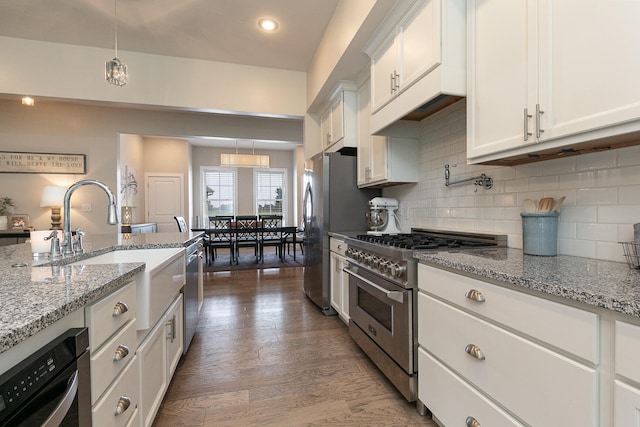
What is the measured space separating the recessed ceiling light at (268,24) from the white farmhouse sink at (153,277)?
7.34 feet

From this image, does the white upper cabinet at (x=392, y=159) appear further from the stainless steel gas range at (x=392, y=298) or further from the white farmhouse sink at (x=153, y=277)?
the white farmhouse sink at (x=153, y=277)

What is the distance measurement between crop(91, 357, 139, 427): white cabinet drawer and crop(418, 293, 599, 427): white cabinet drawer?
131 centimetres

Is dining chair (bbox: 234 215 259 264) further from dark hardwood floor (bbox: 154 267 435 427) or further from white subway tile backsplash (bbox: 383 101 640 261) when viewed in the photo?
white subway tile backsplash (bbox: 383 101 640 261)

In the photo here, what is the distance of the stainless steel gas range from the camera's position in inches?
61.5

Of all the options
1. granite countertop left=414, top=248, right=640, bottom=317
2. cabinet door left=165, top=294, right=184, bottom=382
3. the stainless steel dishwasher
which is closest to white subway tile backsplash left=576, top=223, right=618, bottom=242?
granite countertop left=414, top=248, right=640, bottom=317

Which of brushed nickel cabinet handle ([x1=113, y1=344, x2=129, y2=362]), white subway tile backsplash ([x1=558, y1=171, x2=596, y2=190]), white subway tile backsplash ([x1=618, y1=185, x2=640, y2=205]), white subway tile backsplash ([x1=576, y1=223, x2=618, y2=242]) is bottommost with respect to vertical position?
brushed nickel cabinet handle ([x1=113, y1=344, x2=129, y2=362])

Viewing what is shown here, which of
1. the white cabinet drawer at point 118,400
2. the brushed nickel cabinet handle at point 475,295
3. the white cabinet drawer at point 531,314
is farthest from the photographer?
the brushed nickel cabinet handle at point 475,295

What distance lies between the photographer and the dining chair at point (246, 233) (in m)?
5.89

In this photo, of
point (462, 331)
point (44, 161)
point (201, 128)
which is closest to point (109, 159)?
point (44, 161)

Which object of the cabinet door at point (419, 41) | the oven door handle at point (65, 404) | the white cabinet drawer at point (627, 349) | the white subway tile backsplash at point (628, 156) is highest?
the cabinet door at point (419, 41)

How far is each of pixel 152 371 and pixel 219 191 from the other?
24.8 ft

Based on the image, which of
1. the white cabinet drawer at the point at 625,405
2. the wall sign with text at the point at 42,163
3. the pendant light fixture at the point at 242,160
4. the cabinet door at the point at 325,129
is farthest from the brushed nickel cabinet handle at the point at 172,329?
the pendant light fixture at the point at 242,160

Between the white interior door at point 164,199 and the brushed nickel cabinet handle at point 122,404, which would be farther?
the white interior door at point 164,199

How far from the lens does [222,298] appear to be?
3.60 m
